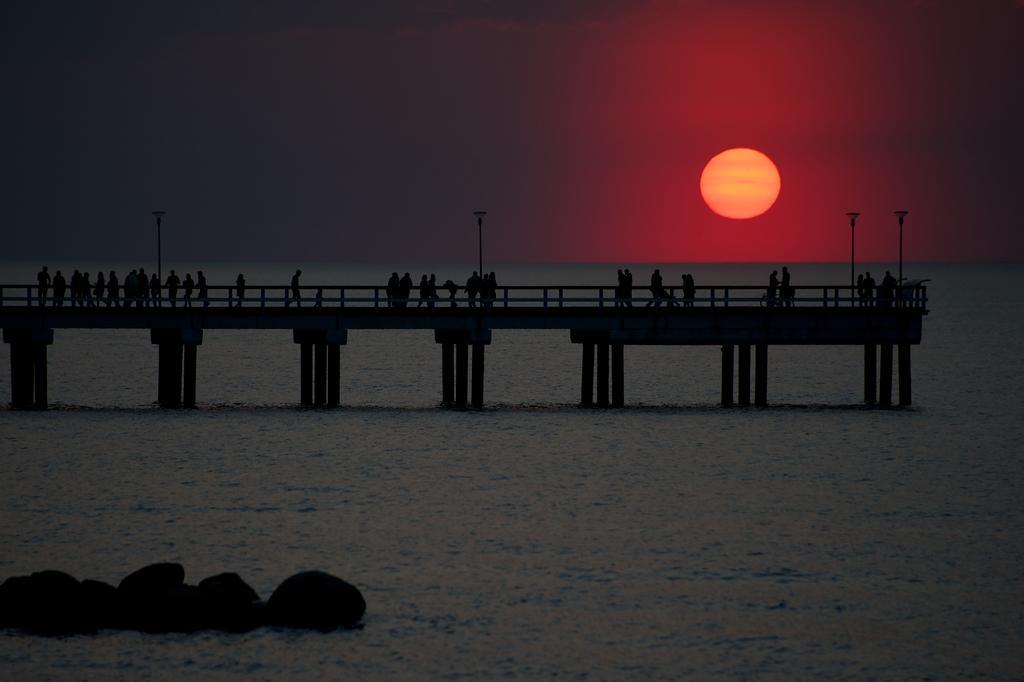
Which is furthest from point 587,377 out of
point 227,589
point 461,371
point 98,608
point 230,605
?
point 98,608

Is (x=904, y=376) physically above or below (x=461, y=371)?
below

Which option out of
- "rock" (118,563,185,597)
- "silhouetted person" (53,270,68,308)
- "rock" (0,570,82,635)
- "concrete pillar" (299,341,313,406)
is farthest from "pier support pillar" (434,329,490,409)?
"rock" (0,570,82,635)

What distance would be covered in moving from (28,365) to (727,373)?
88.6 feet

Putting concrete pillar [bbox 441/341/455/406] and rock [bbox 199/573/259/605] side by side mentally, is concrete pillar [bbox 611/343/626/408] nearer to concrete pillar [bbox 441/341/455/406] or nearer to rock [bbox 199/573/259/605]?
concrete pillar [bbox 441/341/455/406]

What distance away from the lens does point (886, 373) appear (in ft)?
200

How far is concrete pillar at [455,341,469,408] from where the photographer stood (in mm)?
56500

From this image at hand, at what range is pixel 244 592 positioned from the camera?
28.5 m

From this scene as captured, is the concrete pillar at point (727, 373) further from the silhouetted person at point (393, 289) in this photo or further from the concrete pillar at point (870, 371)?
the silhouetted person at point (393, 289)

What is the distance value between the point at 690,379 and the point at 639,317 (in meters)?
45.7

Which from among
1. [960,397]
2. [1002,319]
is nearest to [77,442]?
[960,397]

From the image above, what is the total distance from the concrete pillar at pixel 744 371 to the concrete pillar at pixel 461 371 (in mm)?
10102

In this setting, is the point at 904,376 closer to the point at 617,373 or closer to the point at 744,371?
the point at 744,371

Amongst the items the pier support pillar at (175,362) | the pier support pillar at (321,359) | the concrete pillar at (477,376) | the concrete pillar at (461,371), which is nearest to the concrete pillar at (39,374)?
the pier support pillar at (175,362)

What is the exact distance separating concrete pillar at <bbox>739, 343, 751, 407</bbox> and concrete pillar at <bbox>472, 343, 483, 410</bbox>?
375 inches
